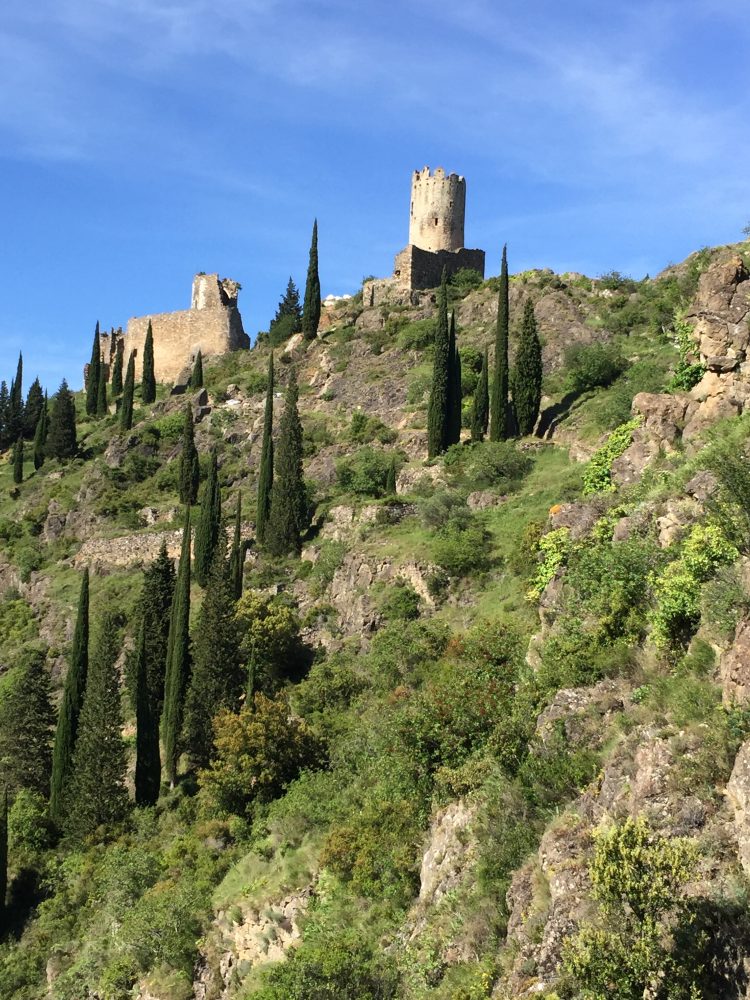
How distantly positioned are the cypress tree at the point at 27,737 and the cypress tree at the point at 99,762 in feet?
8.40

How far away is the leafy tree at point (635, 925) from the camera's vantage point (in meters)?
12.5

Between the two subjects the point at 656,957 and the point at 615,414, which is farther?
the point at 615,414

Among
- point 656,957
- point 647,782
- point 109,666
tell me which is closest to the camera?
point 656,957

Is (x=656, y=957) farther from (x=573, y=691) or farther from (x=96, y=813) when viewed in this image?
(x=96, y=813)

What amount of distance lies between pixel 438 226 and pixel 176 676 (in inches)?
1794

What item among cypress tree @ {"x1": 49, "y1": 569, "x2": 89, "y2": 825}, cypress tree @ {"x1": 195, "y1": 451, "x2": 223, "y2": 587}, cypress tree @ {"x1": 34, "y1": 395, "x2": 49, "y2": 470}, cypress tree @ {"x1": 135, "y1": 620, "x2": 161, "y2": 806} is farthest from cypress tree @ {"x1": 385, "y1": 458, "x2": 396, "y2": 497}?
cypress tree @ {"x1": 34, "y1": 395, "x2": 49, "y2": 470}

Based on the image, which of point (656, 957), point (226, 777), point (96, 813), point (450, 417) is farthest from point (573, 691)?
point (450, 417)

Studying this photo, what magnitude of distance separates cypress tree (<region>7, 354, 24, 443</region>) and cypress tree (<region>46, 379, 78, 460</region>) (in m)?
9.91

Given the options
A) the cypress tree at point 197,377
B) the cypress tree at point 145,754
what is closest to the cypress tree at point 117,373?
the cypress tree at point 197,377

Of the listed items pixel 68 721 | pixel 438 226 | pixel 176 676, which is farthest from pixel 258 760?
pixel 438 226

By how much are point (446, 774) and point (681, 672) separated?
6611 mm

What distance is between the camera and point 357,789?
26.2 m

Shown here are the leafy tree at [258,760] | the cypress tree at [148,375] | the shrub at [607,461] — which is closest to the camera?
the shrub at [607,461]

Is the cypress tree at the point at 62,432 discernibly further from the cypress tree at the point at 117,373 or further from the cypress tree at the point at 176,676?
the cypress tree at the point at 176,676
